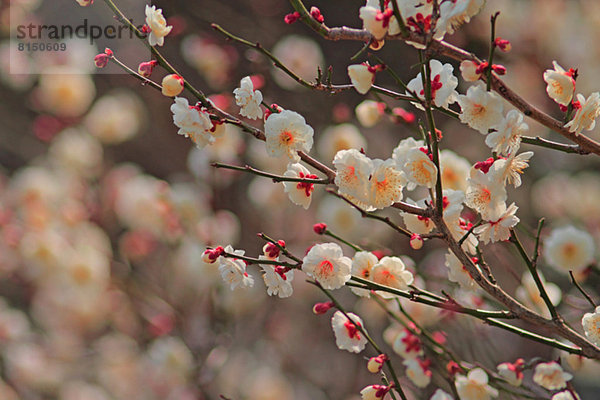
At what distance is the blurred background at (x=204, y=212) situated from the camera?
237 centimetres

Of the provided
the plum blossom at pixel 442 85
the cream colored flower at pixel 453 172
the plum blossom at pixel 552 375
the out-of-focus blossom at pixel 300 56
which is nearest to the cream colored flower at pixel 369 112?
the cream colored flower at pixel 453 172

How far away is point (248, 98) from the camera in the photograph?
0.91 meters

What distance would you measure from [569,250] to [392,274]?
0.61 meters

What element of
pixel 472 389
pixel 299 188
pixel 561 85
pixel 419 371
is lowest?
pixel 419 371

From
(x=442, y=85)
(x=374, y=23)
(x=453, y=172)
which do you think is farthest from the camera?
(x=453, y=172)

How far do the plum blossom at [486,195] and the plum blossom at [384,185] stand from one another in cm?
10

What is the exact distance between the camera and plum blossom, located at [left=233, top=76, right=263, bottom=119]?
903 millimetres

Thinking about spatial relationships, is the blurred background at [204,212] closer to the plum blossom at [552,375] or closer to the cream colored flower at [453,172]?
the cream colored flower at [453,172]

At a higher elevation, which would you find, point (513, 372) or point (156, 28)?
point (156, 28)

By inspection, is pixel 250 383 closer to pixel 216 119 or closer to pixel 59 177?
pixel 59 177

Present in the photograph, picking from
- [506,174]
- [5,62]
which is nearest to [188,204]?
[5,62]

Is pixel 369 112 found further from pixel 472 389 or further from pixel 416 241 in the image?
pixel 472 389

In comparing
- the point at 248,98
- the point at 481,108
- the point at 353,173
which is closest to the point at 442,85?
the point at 481,108

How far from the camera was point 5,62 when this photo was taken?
108 inches
